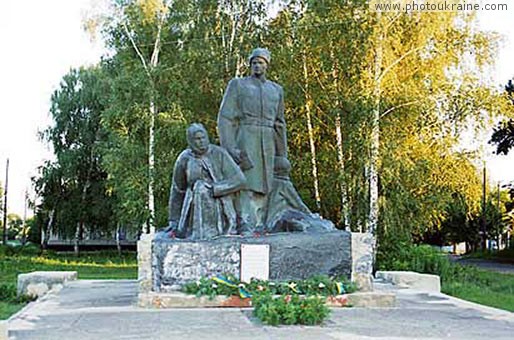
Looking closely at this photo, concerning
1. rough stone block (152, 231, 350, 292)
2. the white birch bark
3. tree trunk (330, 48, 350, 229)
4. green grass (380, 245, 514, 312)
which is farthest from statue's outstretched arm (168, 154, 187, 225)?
the white birch bark

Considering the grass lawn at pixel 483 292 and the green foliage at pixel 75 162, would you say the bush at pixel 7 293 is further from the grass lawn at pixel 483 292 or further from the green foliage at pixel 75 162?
the green foliage at pixel 75 162

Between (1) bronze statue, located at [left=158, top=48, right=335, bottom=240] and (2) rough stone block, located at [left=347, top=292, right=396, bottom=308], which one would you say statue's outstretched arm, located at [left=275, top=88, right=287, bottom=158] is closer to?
(1) bronze statue, located at [left=158, top=48, right=335, bottom=240]

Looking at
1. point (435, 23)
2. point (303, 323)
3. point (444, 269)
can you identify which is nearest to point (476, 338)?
point (303, 323)

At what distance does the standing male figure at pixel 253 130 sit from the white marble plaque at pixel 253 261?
0.81 metres

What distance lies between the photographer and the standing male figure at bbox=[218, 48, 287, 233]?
816 centimetres

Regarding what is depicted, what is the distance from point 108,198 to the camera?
26.7 meters

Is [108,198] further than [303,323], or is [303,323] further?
[108,198]

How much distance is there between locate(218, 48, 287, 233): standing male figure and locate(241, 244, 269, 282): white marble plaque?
81cm

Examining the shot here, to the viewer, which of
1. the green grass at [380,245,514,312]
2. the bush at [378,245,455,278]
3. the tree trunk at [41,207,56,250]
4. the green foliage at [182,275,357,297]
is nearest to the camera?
the green foliage at [182,275,357,297]

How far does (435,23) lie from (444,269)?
5222 mm

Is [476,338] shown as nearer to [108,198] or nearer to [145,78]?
[145,78]

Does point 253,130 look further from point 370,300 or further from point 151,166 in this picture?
point 151,166

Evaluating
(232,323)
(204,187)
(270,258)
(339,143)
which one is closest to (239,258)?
(270,258)

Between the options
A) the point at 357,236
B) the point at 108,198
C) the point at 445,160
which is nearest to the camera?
the point at 357,236
